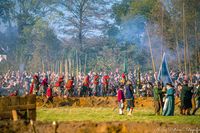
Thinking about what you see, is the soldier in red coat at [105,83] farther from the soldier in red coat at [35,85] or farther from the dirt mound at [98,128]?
the dirt mound at [98,128]

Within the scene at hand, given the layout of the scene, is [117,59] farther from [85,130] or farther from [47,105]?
[85,130]

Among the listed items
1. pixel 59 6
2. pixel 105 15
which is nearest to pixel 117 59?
pixel 105 15

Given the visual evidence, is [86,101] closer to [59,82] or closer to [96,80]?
[96,80]

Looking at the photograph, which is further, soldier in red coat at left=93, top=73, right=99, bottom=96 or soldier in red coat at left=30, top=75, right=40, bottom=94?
soldier in red coat at left=93, top=73, right=99, bottom=96

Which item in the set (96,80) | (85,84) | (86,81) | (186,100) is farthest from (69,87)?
(186,100)

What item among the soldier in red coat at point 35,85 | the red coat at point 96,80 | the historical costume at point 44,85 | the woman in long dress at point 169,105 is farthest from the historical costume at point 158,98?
the soldier in red coat at point 35,85

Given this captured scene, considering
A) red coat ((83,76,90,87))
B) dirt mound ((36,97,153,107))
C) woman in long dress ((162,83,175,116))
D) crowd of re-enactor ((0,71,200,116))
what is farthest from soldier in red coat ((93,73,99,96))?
woman in long dress ((162,83,175,116))

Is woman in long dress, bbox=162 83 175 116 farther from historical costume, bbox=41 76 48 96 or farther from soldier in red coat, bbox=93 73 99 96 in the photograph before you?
historical costume, bbox=41 76 48 96

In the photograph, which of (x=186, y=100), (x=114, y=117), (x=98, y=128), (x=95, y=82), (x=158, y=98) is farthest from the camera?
(x=95, y=82)

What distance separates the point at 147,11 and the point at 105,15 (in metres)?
5.38

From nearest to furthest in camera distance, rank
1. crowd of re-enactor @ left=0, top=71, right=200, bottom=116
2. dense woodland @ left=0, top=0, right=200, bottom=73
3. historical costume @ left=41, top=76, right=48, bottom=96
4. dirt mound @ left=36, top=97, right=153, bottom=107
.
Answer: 1. crowd of re-enactor @ left=0, top=71, right=200, bottom=116
2. historical costume @ left=41, top=76, right=48, bottom=96
3. dirt mound @ left=36, top=97, right=153, bottom=107
4. dense woodland @ left=0, top=0, right=200, bottom=73

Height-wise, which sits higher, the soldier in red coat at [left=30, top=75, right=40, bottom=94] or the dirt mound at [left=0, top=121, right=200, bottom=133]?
the soldier in red coat at [left=30, top=75, right=40, bottom=94]

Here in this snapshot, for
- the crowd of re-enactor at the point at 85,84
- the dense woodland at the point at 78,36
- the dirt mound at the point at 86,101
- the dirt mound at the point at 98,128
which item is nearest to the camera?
the dirt mound at the point at 98,128

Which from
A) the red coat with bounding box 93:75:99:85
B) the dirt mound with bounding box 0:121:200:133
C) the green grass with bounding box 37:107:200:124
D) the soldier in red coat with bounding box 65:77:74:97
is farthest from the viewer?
the red coat with bounding box 93:75:99:85
